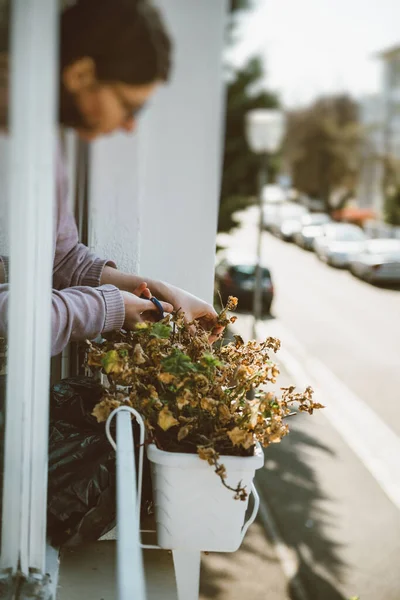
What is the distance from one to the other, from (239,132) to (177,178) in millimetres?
13109

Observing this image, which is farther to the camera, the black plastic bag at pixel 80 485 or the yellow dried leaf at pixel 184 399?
the black plastic bag at pixel 80 485

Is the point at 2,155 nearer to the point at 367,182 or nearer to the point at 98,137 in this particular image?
the point at 98,137

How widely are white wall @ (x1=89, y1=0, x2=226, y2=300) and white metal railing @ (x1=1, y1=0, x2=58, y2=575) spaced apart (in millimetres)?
558

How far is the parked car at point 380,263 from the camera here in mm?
21984

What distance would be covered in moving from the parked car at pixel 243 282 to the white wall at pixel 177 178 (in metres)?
13.5

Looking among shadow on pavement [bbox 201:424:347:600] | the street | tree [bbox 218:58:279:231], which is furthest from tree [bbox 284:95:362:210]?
shadow on pavement [bbox 201:424:347:600]

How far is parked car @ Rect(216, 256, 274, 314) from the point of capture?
1681 cm

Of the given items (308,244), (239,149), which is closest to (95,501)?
(239,149)

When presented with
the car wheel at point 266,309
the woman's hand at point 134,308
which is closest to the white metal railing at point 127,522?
the woman's hand at point 134,308

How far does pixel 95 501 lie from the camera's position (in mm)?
2162

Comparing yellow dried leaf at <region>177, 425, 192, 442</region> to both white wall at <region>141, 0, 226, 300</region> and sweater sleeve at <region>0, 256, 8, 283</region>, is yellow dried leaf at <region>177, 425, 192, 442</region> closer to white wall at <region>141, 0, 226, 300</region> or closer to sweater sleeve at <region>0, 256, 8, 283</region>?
sweater sleeve at <region>0, 256, 8, 283</region>

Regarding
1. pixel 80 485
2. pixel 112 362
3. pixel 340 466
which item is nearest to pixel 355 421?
pixel 340 466

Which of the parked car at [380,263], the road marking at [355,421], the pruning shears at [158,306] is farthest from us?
A: the parked car at [380,263]

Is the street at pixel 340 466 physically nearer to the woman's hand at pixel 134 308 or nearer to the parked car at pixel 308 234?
the woman's hand at pixel 134 308
